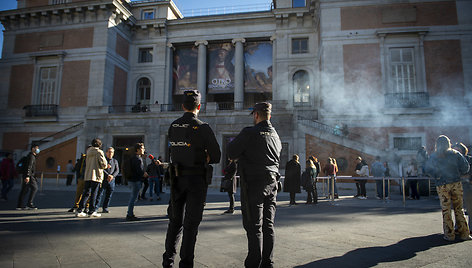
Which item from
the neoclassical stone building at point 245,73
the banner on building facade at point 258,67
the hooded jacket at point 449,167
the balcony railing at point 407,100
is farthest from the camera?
the banner on building facade at point 258,67

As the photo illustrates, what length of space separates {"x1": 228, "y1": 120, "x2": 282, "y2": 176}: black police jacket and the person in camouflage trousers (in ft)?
11.6

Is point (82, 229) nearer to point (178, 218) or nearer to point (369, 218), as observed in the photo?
point (178, 218)

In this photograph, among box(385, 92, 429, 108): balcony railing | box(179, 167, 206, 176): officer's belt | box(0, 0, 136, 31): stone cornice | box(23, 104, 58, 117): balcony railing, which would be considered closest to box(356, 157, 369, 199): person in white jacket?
box(385, 92, 429, 108): balcony railing

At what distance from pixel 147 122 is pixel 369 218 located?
630 inches

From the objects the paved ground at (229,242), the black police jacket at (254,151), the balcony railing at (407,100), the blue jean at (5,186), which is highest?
the balcony railing at (407,100)

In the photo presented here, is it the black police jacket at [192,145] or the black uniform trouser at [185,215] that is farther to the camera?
the black police jacket at [192,145]

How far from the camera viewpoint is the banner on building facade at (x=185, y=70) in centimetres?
2652

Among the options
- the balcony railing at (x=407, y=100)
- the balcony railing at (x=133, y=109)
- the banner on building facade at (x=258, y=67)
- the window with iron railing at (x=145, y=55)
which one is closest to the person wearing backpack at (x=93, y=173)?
the balcony railing at (x=133, y=109)

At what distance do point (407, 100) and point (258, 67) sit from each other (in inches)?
468

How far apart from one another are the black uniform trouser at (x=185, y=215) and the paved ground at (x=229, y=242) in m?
0.66

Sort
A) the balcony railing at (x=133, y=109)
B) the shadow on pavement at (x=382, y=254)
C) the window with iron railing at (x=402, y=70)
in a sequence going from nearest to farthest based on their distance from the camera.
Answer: the shadow on pavement at (x=382, y=254), the window with iron railing at (x=402, y=70), the balcony railing at (x=133, y=109)

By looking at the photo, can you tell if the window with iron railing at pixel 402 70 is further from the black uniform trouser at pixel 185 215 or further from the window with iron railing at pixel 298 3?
the black uniform trouser at pixel 185 215

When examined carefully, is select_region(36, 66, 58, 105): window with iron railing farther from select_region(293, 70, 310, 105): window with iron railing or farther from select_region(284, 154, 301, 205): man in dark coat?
select_region(284, 154, 301, 205): man in dark coat

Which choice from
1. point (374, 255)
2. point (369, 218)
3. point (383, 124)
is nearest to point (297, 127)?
point (383, 124)
